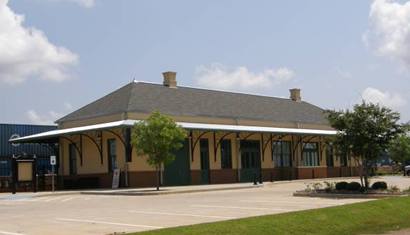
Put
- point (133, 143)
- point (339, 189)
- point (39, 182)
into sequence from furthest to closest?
point (39, 182) → point (133, 143) → point (339, 189)

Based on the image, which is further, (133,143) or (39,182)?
(39,182)

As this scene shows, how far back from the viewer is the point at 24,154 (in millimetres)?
43812

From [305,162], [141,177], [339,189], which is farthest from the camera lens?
[305,162]

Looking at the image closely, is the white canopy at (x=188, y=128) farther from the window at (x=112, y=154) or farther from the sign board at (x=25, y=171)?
the sign board at (x=25, y=171)

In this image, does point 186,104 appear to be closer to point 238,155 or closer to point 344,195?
point 238,155

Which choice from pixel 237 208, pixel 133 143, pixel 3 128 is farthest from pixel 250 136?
pixel 237 208

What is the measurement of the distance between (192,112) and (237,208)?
24.4 metres

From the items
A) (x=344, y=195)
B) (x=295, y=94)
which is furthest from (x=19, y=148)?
(x=344, y=195)

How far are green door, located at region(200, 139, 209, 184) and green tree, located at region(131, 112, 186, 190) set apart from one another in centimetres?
862

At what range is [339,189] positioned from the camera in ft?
86.0

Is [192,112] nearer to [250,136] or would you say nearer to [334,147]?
[250,136]

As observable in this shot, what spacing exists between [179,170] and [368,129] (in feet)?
58.6

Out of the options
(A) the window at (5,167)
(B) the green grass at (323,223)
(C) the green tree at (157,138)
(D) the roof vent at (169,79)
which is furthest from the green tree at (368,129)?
(A) the window at (5,167)

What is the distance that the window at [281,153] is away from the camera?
1960 inches
